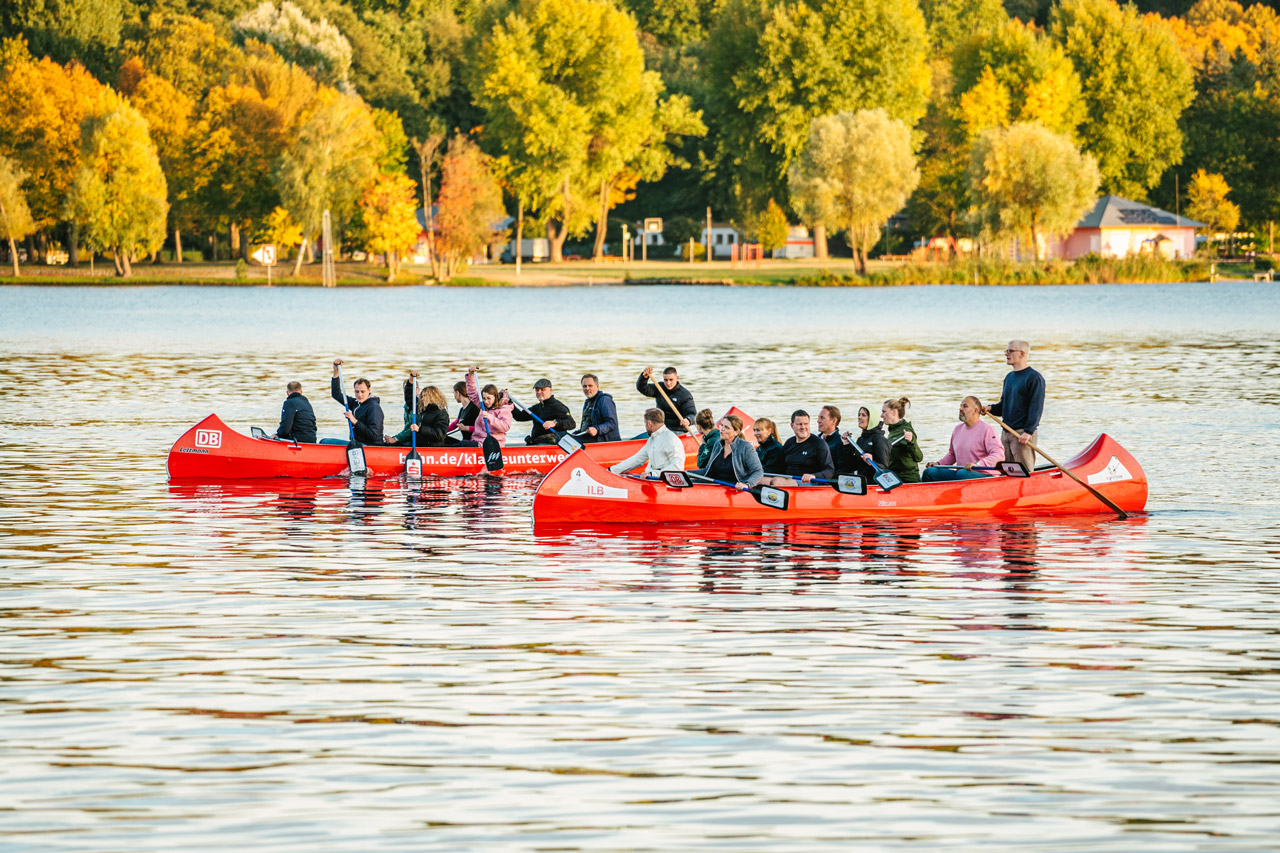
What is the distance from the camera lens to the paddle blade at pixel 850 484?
1953 centimetres

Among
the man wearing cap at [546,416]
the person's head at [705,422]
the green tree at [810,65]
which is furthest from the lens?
the green tree at [810,65]

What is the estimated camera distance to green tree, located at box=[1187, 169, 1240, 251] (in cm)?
12012

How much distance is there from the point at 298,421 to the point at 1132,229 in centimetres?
10780

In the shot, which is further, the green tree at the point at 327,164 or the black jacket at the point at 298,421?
the green tree at the point at 327,164

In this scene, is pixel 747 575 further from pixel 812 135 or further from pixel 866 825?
pixel 812 135

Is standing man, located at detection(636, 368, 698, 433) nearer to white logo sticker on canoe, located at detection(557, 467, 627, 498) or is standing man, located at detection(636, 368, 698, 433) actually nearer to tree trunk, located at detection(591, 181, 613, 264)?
white logo sticker on canoe, located at detection(557, 467, 627, 498)

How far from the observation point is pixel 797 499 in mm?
19750

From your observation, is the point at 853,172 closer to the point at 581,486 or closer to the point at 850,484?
the point at 850,484

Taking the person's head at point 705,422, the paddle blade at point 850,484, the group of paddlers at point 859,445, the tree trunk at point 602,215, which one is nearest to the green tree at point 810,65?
the tree trunk at point 602,215

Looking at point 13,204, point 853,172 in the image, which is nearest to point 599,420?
point 853,172

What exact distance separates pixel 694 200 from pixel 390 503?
11859 centimetres

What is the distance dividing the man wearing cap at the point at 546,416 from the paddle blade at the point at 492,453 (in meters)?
0.68

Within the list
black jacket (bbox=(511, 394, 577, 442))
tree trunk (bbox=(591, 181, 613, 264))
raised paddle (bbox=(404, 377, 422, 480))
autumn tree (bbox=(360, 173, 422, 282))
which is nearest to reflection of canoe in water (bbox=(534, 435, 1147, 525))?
raised paddle (bbox=(404, 377, 422, 480))

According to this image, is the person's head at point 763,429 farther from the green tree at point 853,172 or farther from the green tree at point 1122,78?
the green tree at point 1122,78
